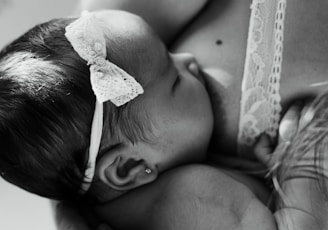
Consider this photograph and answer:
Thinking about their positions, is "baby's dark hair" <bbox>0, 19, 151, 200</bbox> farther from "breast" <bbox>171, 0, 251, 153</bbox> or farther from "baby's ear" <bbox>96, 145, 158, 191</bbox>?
"breast" <bbox>171, 0, 251, 153</bbox>

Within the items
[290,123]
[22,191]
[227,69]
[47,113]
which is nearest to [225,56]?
[227,69]

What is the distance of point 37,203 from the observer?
114 cm

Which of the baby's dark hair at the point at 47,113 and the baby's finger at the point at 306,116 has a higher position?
the baby's dark hair at the point at 47,113

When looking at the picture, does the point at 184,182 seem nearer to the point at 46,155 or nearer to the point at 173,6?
the point at 46,155

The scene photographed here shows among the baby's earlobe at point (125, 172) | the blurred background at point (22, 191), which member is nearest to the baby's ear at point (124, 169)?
the baby's earlobe at point (125, 172)

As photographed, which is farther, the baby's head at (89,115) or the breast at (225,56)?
the breast at (225,56)

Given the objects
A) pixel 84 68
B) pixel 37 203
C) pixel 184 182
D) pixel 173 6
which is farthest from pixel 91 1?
pixel 37 203

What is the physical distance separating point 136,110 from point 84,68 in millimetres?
86

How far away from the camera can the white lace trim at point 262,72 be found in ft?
2.44

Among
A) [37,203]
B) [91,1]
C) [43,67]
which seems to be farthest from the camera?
[37,203]

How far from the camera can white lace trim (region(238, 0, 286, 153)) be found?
2.44 feet

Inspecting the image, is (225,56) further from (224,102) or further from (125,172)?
(125,172)

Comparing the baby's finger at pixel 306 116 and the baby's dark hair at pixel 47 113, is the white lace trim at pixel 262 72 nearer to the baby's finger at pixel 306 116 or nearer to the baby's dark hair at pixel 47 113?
the baby's finger at pixel 306 116

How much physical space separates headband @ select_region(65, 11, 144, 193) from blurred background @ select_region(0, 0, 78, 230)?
1.44ft
